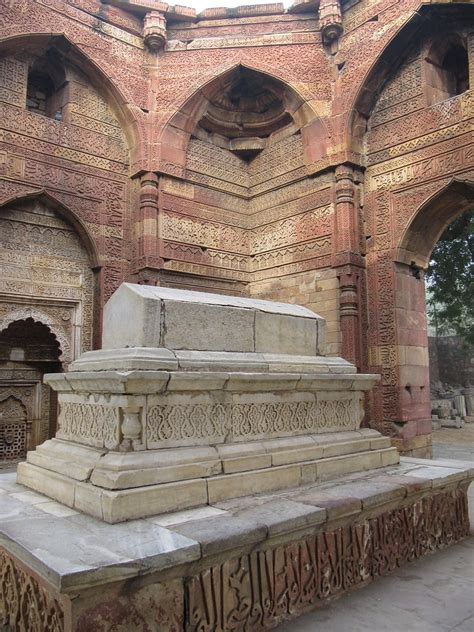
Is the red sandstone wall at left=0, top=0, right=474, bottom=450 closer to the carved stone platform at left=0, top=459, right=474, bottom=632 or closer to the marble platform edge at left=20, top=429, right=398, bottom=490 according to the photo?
the marble platform edge at left=20, top=429, right=398, bottom=490

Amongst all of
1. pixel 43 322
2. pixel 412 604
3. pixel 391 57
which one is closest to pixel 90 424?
pixel 412 604

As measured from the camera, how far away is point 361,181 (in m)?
7.84

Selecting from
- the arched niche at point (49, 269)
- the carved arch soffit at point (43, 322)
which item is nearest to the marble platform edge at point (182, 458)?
the carved arch soffit at point (43, 322)

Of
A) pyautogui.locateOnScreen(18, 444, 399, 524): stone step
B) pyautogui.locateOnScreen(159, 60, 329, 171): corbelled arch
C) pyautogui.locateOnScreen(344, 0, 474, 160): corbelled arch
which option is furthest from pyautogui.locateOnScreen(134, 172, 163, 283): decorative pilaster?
pyautogui.locateOnScreen(18, 444, 399, 524): stone step

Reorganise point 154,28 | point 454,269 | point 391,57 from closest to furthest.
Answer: point 391,57
point 154,28
point 454,269

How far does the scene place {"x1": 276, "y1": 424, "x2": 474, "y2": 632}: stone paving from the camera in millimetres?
2207

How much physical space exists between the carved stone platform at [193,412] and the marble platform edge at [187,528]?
0.41ft

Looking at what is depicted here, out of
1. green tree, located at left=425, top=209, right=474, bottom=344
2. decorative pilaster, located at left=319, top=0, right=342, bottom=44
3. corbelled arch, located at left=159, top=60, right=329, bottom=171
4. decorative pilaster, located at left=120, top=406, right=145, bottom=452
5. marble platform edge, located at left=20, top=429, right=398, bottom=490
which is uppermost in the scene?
decorative pilaster, located at left=319, top=0, right=342, bottom=44

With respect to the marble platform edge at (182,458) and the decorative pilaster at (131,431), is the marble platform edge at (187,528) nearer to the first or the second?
the marble platform edge at (182,458)

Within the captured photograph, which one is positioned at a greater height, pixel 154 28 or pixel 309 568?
pixel 154 28

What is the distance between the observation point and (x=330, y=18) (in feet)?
26.0

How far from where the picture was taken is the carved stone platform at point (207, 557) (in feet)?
5.87

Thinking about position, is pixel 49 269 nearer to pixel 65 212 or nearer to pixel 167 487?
pixel 65 212

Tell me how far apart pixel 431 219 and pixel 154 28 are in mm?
5402
